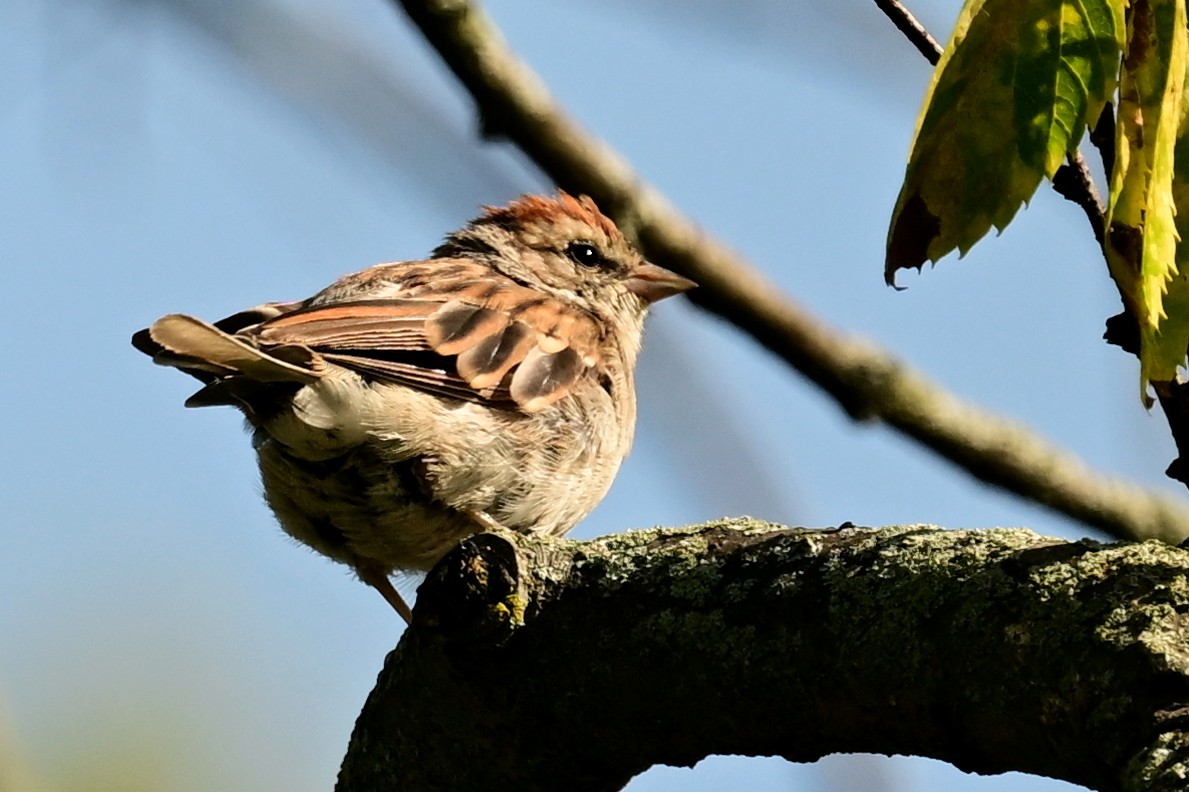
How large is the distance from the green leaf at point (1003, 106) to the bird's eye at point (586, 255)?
4.41 meters

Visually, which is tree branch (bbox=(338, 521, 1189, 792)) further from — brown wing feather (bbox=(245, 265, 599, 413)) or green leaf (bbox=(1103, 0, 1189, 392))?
brown wing feather (bbox=(245, 265, 599, 413))

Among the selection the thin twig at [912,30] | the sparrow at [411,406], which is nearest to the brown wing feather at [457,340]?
the sparrow at [411,406]

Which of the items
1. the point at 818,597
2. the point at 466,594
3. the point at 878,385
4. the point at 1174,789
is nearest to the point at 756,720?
the point at 818,597

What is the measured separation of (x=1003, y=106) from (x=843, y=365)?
7.22 ft

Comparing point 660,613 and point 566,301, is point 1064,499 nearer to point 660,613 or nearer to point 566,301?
point 660,613

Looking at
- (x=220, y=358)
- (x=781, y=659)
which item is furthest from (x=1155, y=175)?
(x=220, y=358)

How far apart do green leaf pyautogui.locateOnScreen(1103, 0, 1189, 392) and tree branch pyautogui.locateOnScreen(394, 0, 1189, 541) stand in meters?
2.16

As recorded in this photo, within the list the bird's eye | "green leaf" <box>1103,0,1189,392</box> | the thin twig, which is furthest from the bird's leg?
"green leaf" <box>1103,0,1189,392</box>

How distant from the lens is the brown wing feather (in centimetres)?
465

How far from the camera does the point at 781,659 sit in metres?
2.54

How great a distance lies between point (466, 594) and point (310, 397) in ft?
5.57

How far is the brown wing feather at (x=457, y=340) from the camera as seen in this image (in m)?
4.65

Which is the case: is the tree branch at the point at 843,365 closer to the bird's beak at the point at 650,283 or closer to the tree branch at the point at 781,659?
the tree branch at the point at 781,659

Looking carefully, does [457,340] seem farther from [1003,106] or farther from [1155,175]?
[1155,175]
